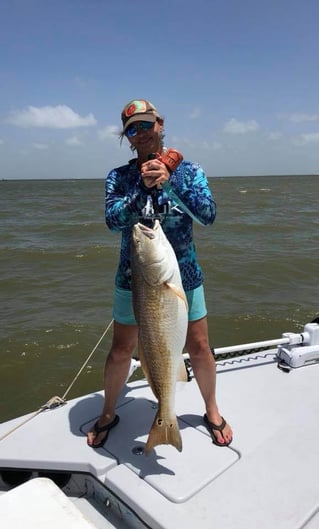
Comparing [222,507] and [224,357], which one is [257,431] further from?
[224,357]

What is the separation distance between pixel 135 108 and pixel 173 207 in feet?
2.35

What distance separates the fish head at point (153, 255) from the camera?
2.61 m

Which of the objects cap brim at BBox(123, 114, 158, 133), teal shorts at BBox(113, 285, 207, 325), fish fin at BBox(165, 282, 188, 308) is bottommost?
teal shorts at BBox(113, 285, 207, 325)

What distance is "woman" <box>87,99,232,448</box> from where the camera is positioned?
2977 mm

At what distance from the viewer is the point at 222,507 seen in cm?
258

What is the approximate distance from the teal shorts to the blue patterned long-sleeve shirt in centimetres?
5

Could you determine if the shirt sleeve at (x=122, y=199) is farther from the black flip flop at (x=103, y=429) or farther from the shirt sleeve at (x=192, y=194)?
the black flip flop at (x=103, y=429)

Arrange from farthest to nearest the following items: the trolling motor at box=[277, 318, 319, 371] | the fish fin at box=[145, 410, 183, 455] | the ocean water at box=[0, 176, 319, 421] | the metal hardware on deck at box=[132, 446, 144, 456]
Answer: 1. the ocean water at box=[0, 176, 319, 421]
2. the trolling motor at box=[277, 318, 319, 371]
3. the metal hardware on deck at box=[132, 446, 144, 456]
4. the fish fin at box=[145, 410, 183, 455]

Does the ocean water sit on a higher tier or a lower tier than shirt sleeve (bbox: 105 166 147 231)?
lower

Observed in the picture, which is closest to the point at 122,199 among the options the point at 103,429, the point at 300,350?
the point at 103,429

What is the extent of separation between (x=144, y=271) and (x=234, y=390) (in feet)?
6.09

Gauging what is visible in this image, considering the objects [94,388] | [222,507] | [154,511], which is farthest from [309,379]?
[94,388]

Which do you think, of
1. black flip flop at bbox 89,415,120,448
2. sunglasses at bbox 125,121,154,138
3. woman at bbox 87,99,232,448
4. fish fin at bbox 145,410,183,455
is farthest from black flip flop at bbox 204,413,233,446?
sunglasses at bbox 125,121,154,138

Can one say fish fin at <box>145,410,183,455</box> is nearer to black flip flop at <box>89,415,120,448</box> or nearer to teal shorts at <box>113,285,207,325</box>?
black flip flop at <box>89,415,120,448</box>
